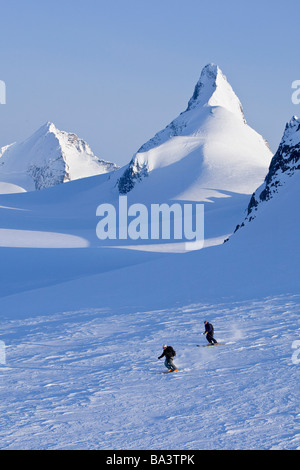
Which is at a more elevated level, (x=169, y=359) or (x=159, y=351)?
(x=159, y=351)

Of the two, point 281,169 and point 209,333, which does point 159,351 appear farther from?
point 281,169

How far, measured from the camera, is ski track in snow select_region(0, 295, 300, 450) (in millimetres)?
9531

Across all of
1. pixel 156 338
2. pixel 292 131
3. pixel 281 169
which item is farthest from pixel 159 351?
pixel 292 131

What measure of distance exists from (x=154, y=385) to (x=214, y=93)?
399 feet

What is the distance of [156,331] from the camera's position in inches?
723

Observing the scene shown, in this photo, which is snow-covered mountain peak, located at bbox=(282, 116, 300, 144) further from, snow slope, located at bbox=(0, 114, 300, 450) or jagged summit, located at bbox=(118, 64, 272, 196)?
jagged summit, located at bbox=(118, 64, 272, 196)

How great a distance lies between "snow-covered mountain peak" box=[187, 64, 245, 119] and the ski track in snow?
112998 millimetres

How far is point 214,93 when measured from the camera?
5044 inches

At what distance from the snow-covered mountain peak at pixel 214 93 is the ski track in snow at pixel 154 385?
112998 mm

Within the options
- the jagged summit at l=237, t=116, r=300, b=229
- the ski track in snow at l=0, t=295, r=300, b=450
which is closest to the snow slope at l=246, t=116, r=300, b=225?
the jagged summit at l=237, t=116, r=300, b=229
